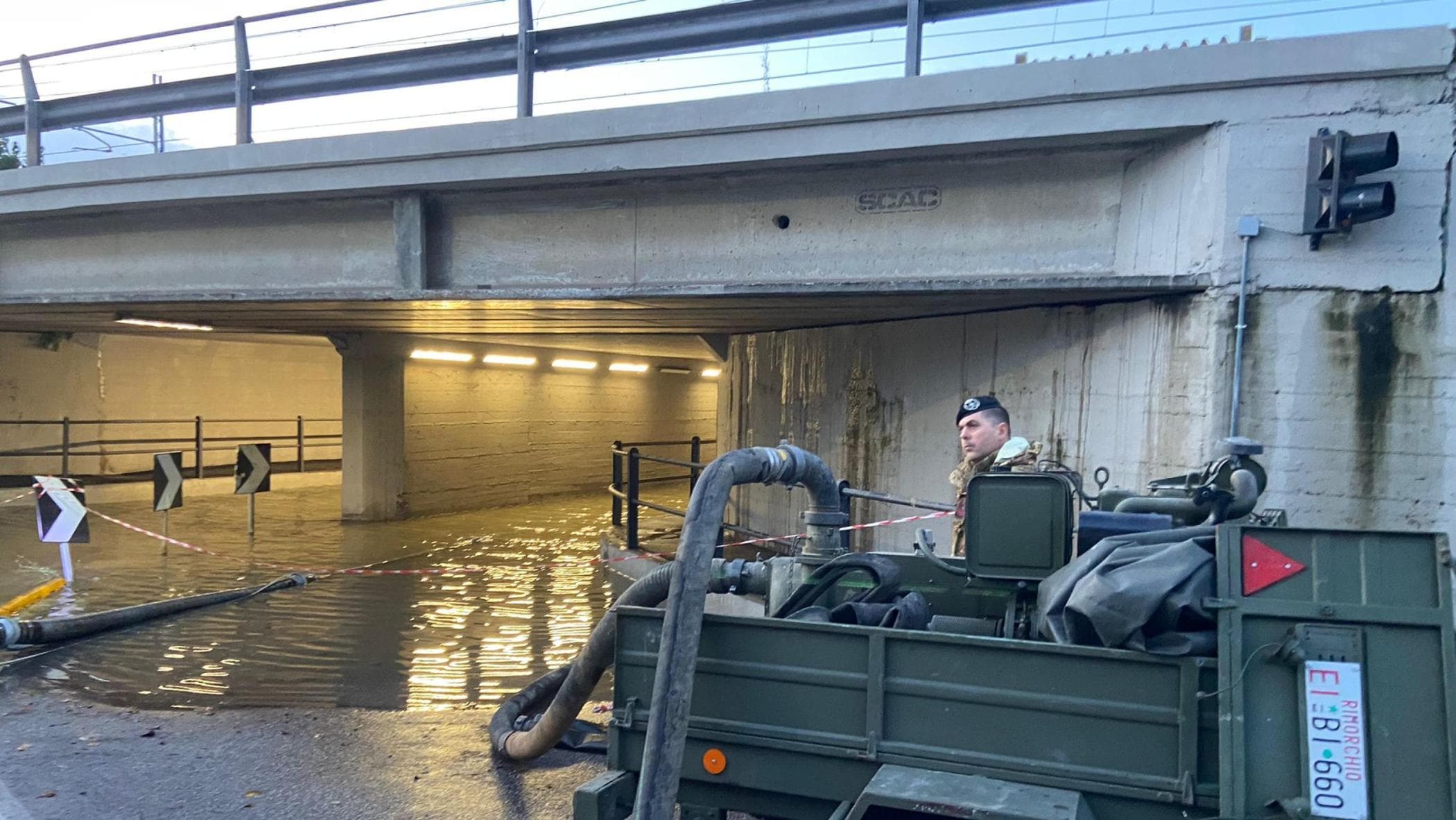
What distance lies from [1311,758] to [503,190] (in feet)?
24.9

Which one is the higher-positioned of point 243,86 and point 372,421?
point 243,86

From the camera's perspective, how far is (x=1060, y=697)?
3.04 meters

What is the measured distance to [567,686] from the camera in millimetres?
4668

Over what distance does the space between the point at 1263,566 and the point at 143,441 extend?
62.6 feet

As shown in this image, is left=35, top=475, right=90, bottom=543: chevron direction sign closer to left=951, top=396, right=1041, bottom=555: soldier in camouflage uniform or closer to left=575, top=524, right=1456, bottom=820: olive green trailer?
left=575, top=524, right=1456, bottom=820: olive green trailer

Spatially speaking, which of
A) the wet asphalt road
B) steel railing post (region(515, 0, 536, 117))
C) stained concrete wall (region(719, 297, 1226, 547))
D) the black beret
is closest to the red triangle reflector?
the black beret

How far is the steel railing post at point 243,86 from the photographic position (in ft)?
30.7

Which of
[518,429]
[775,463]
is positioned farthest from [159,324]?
[775,463]

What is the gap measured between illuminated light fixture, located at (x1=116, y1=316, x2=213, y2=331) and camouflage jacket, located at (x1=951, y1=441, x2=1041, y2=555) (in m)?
11.8

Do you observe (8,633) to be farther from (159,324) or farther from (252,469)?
(159,324)

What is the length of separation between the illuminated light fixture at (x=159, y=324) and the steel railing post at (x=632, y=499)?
720 cm

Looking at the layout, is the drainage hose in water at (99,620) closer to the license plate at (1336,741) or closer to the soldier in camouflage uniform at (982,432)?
the soldier in camouflage uniform at (982,432)

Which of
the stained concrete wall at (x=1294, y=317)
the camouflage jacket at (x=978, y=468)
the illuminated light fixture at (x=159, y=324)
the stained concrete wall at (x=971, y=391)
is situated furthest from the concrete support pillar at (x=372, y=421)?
the camouflage jacket at (x=978, y=468)

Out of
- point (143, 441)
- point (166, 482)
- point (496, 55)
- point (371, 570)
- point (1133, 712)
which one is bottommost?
point (371, 570)
